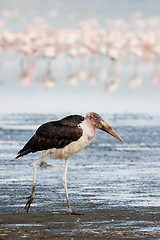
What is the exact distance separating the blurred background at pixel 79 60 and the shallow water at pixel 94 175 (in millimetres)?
5129

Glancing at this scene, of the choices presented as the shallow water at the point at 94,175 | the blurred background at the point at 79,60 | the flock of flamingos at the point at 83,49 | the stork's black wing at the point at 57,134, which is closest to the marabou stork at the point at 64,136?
the stork's black wing at the point at 57,134

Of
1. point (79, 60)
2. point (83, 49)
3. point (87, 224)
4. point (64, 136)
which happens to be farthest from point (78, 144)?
point (79, 60)

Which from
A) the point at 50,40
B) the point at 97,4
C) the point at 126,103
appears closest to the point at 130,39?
the point at 50,40

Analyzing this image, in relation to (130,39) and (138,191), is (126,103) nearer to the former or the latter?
(138,191)

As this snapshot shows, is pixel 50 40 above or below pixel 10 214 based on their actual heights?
above

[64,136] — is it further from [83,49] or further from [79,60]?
[79,60]

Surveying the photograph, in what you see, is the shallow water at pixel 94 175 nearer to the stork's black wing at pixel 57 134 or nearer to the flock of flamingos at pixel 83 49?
the stork's black wing at pixel 57 134

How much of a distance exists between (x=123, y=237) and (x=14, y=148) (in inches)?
251

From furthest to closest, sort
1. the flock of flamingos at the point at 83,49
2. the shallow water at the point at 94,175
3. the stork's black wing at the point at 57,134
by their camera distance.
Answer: the flock of flamingos at the point at 83,49 < the shallow water at the point at 94,175 < the stork's black wing at the point at 57,134

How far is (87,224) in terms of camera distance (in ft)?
24.1

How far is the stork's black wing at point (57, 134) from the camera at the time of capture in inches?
332

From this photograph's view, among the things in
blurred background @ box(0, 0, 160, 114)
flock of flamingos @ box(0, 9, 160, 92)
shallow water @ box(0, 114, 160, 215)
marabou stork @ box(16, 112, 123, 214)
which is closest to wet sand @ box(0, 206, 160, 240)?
shallow water @ box(0, 114, 160, 215)

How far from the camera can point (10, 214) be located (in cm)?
779

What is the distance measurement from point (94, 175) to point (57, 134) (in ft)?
6.76
